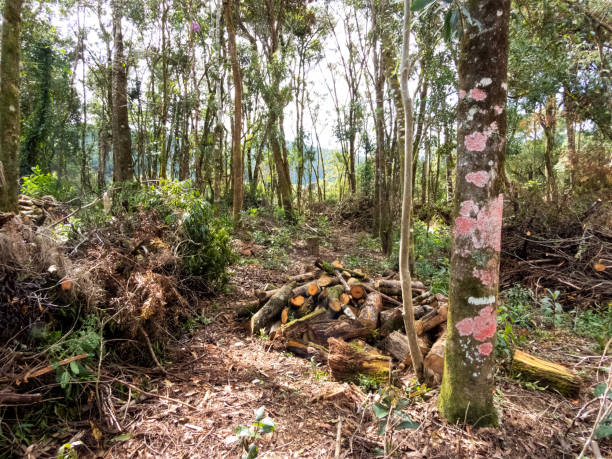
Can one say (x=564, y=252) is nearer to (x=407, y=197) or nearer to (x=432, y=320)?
(x=432, y=320)

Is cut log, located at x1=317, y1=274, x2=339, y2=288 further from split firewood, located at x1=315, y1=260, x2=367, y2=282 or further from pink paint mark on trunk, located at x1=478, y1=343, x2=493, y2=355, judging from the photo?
pink paint mark on trunk, located at x1=478, y1=343, x2=493, y2=355

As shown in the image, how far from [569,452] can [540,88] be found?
8.76 meters

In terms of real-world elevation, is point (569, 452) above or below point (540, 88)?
below

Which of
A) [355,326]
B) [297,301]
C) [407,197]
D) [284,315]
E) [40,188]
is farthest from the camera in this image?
[40,188]

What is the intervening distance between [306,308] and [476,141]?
286 centimetres

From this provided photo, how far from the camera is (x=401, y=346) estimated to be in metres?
3.26

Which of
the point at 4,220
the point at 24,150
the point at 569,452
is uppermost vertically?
the point at 24,150

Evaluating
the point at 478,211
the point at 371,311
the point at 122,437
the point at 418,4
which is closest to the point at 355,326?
the point at 371,311

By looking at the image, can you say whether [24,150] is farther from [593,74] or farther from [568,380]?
Result: [593,74]

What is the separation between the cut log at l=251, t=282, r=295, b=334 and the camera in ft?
13.1

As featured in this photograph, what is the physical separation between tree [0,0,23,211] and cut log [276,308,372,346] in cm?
464

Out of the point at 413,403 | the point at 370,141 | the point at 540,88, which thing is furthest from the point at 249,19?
Result: the point at 413,403

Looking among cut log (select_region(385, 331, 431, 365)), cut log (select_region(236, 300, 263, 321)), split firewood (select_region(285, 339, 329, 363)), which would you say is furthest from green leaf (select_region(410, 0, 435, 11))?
cut log (select_region(236, 300, 263, 321))

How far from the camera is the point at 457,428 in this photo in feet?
7.23
